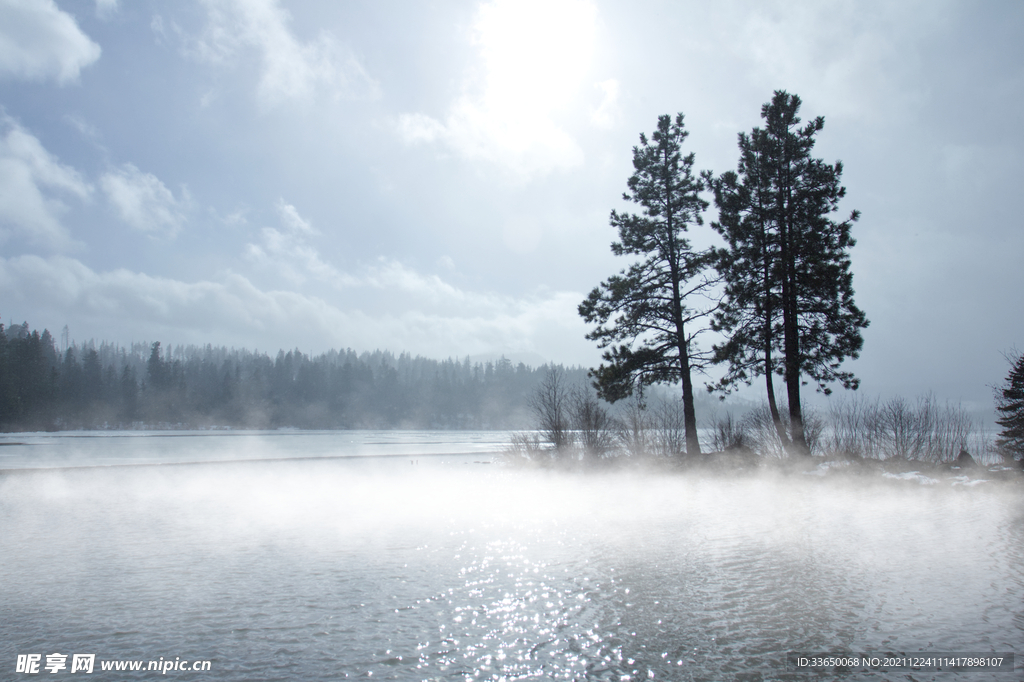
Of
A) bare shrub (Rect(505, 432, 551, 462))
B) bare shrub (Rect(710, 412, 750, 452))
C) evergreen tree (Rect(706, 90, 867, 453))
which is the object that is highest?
evergreen tree (Rect(706, 90, 867, 453))

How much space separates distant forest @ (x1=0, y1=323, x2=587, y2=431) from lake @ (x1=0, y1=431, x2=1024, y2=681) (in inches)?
3115

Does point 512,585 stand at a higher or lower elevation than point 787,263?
lower

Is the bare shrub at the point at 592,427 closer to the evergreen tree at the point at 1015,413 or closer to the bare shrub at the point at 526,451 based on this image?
the bare shrub at the point at 526,451

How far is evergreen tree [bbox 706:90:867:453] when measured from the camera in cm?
2223

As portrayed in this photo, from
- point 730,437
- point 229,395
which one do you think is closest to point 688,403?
point 730,437

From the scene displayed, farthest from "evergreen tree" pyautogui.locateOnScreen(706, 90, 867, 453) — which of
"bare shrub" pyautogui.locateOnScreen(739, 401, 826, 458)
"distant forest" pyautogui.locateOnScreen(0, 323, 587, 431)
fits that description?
"distant forest" pyautogui.locateOnScreen(0, 323, 587, 431)

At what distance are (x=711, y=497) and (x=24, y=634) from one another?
15.1m

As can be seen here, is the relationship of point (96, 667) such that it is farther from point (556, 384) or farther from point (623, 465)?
point (556, 384)

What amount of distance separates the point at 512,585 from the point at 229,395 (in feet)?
382

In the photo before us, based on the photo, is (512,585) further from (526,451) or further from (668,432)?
(526,451)

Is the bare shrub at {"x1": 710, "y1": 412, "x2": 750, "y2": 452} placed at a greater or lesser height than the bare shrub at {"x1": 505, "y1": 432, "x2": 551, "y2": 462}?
greater

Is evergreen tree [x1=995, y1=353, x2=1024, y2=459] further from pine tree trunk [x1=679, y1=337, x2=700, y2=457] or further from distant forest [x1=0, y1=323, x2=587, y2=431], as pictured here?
distant forest [x1=0, y1=323, x2=587, y2=431]

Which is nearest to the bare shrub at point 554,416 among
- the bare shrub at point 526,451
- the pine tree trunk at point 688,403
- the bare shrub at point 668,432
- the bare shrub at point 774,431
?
the bare shrub at point 526,451

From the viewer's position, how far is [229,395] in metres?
109
